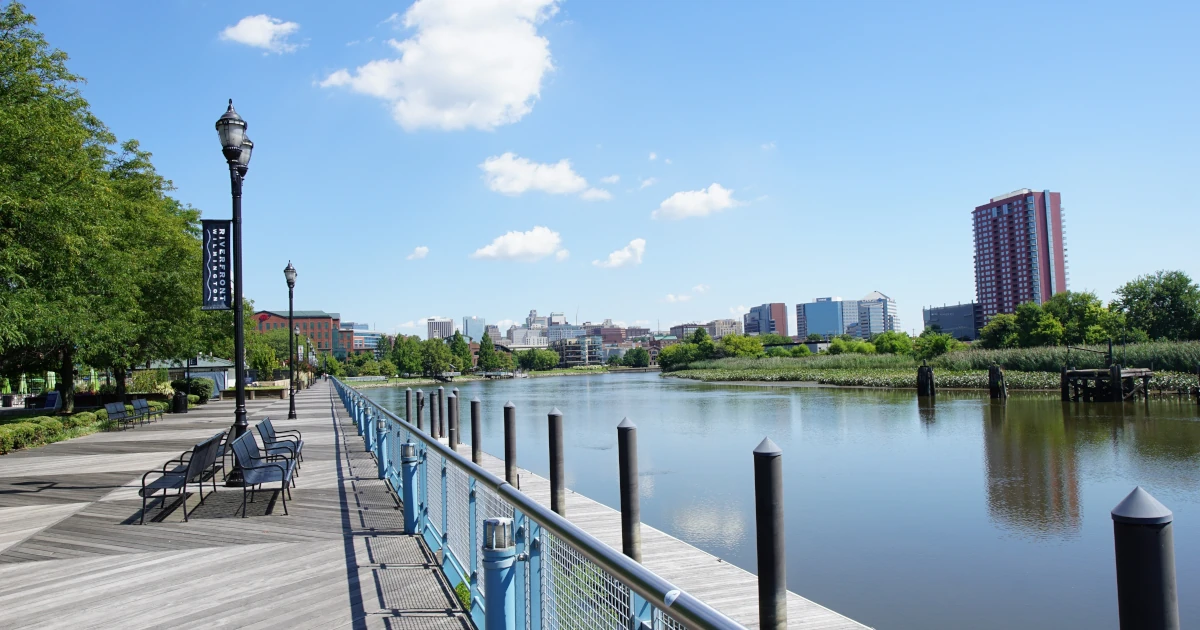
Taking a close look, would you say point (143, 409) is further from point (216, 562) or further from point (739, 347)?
point (739, 347)

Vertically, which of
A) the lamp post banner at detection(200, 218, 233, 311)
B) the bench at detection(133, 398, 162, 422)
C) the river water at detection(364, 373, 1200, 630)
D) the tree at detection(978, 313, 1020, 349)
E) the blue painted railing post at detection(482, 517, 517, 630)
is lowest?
the river water at detection(364, 373, 1200, 630)

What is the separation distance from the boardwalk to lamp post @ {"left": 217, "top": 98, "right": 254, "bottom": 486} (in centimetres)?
107

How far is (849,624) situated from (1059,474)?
12370mm

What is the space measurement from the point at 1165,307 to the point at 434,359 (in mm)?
107206

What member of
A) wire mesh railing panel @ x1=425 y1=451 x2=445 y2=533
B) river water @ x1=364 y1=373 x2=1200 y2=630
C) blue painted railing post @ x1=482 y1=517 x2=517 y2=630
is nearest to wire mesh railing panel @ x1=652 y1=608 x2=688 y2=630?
blue painted railing post @ x1=482 y1=517 x2=517 y2=630

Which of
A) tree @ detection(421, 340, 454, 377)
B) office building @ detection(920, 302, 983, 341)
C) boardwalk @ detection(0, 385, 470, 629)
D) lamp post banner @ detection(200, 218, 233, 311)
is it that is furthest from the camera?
office building @ detection(920, 302, 983, 341)

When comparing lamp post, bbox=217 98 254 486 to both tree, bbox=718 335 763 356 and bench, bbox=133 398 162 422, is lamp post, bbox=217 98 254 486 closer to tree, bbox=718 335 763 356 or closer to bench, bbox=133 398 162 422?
bench, bbox=133 398 162 422

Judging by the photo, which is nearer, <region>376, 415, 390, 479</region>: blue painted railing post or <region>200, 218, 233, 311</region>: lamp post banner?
<region>376, 415, 390, 479</region>: blue painted railing post

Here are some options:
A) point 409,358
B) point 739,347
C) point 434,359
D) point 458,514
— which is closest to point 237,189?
point 458,514

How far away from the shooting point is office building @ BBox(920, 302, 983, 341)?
541 feet

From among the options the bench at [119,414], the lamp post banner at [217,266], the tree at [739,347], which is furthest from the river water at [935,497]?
the tree at [739,347]

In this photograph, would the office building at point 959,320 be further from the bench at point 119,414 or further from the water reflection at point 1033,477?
the bench at point 119,414

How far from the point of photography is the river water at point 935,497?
29.6 ft

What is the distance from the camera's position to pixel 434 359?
13550 centimetres
